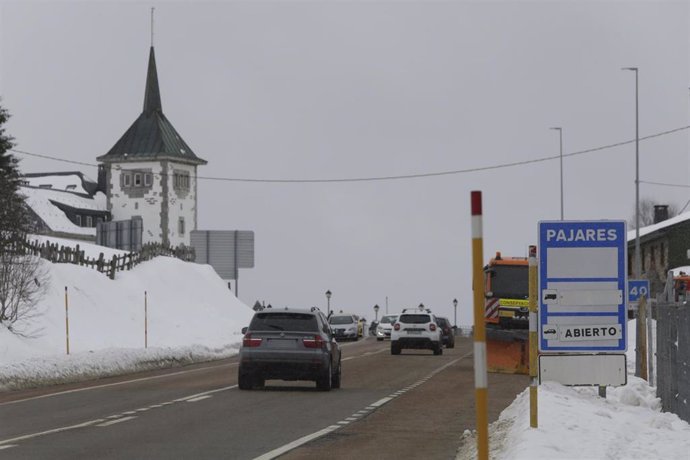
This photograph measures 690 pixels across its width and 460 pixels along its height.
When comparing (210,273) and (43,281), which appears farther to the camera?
(210,273)

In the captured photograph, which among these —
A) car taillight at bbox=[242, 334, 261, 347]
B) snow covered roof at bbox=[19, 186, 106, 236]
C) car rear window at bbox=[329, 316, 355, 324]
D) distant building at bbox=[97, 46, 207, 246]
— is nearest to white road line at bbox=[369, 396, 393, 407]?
car taillight at bbox=[242, 334, 261, 347]

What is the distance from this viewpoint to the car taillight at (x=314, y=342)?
27.2 meters

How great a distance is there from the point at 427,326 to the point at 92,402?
29.2 m

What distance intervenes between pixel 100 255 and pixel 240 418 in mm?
54964

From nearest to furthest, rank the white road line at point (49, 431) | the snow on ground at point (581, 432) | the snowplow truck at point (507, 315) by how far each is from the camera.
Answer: the snow on ground at point (581, 432)
the white road line at point (49, 431)
the snowplow truck at point (507, 315)

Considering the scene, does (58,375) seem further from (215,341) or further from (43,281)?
(215,341)

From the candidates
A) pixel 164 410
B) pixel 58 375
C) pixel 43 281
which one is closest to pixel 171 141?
pixel 43 281

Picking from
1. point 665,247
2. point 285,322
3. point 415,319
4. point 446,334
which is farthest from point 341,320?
point 285,322

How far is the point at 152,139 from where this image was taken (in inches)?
6240

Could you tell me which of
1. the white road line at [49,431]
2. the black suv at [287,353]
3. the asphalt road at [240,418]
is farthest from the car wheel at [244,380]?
the white road line at [49,431]

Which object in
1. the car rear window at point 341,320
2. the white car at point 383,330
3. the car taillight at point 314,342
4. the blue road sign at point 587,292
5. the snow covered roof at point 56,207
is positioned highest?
the snow covered roof at point 56,207

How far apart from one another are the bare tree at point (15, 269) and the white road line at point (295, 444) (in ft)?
92.2

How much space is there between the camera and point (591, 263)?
61.2 ft

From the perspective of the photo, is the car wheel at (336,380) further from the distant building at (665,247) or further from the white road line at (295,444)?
the distant building at (665,247)
